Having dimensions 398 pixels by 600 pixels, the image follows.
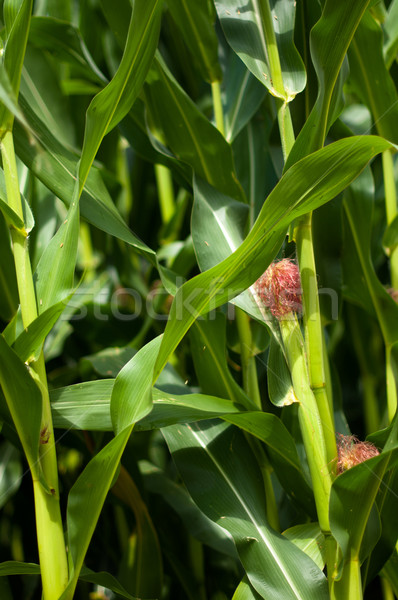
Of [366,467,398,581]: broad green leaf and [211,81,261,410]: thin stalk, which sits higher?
[211,81,261,410]: thin stalk

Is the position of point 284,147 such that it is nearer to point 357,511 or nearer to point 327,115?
point 327,115

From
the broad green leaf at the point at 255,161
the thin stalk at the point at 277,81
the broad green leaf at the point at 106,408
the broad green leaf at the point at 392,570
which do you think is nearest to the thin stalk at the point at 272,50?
the thin stalk at the point at 277,81

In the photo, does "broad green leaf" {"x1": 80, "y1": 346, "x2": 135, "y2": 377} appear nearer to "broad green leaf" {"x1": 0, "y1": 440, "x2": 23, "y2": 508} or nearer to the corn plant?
the corn plant

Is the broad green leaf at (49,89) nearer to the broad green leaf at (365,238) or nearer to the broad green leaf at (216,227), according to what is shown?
the broad green leaf at (216,227)

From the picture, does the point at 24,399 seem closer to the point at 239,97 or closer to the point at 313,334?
the point at 313,334

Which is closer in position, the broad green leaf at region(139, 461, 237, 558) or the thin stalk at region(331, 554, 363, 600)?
the thin stalk at region(331, 554, 363, 600)

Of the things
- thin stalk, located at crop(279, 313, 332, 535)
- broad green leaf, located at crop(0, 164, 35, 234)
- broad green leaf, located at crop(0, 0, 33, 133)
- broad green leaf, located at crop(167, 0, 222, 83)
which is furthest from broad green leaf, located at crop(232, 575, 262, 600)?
A: broad green leaf, located at crop(167, 0, 222, 83)
